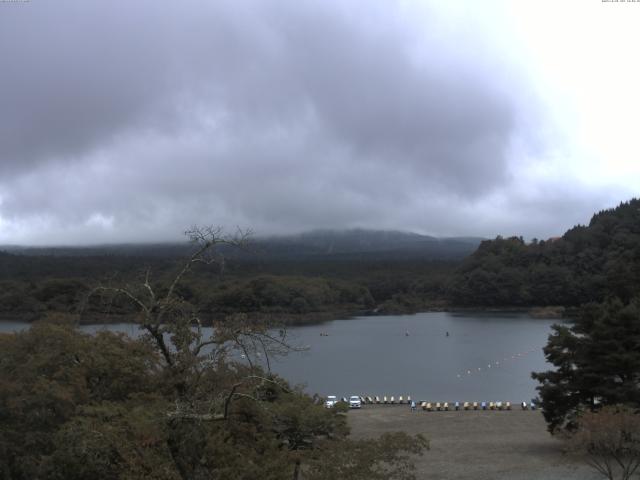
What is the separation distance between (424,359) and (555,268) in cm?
5449

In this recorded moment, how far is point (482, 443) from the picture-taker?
76.3 ft

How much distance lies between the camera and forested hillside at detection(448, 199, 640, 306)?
99.2 metres

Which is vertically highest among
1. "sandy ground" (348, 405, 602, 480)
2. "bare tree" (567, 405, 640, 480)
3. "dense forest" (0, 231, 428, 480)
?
"dense forest" (0, 231, 428, 480)

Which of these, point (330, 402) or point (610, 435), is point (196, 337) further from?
point (330, 402)

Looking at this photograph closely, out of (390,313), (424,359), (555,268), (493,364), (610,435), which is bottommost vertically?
(390,313)

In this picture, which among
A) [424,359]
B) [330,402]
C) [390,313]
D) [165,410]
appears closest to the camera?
[165,410]

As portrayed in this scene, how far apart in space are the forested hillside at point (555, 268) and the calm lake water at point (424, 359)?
573 inches

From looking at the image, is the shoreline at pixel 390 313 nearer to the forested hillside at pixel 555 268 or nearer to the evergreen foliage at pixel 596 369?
the forested hillside at pixel 555 268

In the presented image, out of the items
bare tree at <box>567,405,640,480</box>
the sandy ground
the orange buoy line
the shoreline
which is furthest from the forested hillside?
bare tree at <box>567,405,640,480</box>

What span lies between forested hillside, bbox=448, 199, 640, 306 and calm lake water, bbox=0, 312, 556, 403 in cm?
1456

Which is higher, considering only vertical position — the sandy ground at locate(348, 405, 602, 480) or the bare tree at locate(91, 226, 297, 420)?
the bare tree at locate(91, 226, 297, 420)

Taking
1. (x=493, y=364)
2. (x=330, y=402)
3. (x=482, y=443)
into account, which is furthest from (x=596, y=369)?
(x=493, y=364)

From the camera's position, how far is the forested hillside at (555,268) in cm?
9919

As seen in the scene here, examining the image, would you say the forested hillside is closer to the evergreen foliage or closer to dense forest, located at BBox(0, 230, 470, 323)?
dense forest, located at BBox(0, 230, 470, 323)
